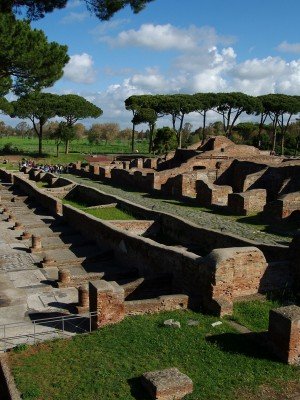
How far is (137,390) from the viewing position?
20.6 feet

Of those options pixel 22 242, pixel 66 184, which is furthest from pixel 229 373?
pixel 66 184

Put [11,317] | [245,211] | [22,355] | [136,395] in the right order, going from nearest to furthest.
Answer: [136,395] → [22,355] → [11,317] → [245,211]

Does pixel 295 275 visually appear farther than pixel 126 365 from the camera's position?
Yes

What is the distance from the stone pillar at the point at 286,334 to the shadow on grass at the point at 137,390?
91.9 inches

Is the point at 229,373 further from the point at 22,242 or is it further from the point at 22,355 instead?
the point at 22,242

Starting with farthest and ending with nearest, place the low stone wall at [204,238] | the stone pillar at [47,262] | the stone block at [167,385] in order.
Answer: the stone pillar at [47,262] → the low stone wall at [204,238] → the stone block at [167,385]

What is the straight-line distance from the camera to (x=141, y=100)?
2386 inches

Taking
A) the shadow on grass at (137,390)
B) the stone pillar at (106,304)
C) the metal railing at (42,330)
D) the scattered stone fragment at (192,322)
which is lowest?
the metal railing at (42,330)

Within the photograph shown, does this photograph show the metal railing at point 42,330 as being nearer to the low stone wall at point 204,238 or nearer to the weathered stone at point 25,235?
the low stone wall at point 204,238

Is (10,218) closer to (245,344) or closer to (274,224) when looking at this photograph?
(274,224)

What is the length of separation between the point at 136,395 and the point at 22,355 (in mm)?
2242

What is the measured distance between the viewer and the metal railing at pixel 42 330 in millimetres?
8367

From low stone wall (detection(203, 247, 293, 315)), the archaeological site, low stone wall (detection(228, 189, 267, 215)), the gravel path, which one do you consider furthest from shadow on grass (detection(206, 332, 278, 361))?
low stone wall (detection(228, 189, 267, 215))

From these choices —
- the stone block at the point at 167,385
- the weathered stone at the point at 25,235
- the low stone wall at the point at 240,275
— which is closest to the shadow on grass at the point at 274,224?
the low stone wall at the point at 240,275
